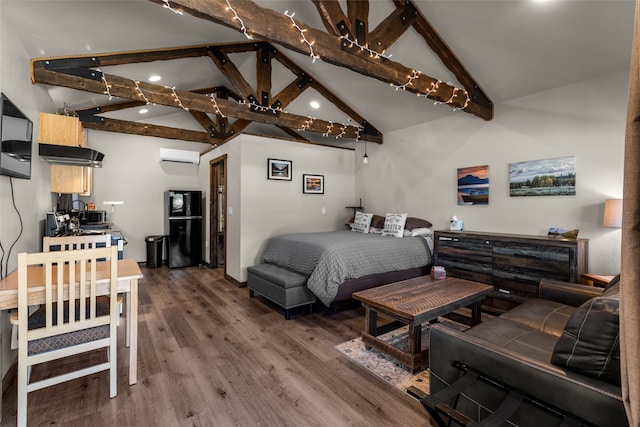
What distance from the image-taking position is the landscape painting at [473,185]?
424 cm

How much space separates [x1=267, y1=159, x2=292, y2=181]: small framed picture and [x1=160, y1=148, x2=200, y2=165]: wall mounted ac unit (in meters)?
2.68

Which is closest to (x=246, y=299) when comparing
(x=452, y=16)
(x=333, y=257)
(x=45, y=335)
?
(x=333, y=257)

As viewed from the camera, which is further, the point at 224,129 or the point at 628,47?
the point at 224,129

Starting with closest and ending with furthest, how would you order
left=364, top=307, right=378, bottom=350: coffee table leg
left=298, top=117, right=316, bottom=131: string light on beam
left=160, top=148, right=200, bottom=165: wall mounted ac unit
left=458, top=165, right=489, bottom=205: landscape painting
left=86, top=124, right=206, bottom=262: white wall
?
left=364, top=307, right=378, bottom=350: coffee table leg
left=458, top=165, right=489, bottom=205: landscape painting
left=298, top=117, right=316, bottom=131: string light on beam
left=86, top=124, right=206, bottom=262: white wall
left=160, top=148, right=200, bottom=165: wall mounted ac unit

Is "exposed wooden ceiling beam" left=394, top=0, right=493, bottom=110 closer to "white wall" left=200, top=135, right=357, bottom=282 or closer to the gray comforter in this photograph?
the gray comforter

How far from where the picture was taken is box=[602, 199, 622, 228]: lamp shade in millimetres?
2879

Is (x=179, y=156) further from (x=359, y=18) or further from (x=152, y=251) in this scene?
(x=359, y=18)

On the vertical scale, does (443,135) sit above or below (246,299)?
above

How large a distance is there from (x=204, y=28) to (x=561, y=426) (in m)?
4.65

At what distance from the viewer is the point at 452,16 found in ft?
10.6

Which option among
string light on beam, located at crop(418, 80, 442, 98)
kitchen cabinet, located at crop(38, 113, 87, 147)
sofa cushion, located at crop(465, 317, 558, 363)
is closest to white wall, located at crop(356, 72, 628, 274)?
string light on beam, located at crop(418, 80, 442, 98)

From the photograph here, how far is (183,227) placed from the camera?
6141 millimetres

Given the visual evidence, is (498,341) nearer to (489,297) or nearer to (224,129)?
(489,297)

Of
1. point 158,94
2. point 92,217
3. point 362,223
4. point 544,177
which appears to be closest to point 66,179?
point 158,94
